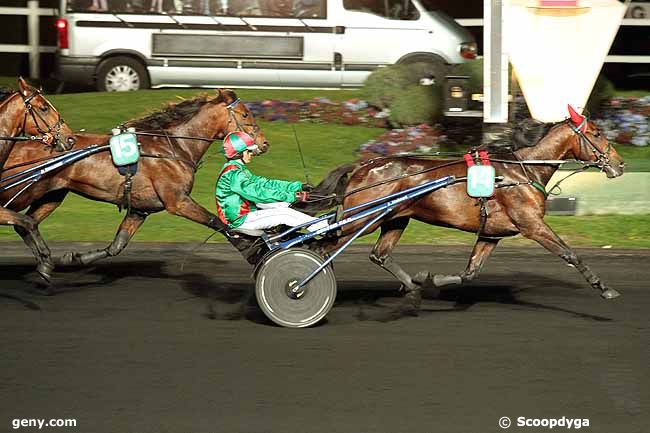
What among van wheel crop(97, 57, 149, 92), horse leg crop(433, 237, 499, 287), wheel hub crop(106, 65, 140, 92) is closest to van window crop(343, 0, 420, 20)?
van wheel crop(97, 57, 149, 92)

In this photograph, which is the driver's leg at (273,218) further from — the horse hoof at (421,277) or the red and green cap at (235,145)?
the horse hoof at (421,277)

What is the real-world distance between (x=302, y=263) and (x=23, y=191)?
2573mm

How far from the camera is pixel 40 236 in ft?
27.9

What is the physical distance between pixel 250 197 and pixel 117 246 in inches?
73.0

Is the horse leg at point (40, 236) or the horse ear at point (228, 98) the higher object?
the horse ear at point (228, 98)

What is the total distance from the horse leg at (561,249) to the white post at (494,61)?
4.61m

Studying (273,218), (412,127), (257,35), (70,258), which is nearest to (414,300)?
(273,218)

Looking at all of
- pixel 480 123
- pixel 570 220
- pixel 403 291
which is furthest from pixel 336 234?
pixel 480 123

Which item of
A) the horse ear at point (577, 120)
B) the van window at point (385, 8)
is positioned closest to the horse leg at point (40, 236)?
the horse ear at point (577, 120)

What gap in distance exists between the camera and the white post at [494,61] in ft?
40.7

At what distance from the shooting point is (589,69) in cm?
1252

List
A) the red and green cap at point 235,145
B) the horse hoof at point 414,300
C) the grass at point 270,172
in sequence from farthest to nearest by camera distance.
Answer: the grass at point 270,172
the horse hoof at point 414,300
the red and green cap at point 235,145

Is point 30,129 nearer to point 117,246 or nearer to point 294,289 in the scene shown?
point 117,246

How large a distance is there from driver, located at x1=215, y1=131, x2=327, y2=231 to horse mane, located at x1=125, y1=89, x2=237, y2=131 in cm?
145
